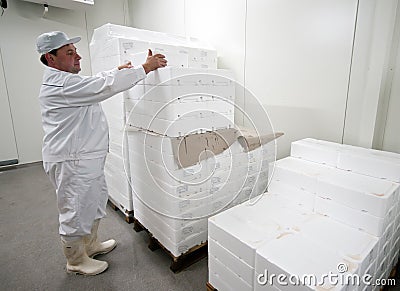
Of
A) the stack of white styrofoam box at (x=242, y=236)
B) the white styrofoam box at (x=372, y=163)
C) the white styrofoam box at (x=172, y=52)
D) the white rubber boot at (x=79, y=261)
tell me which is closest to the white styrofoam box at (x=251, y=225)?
the stack of white styrofoam box at (x=242, y=236)

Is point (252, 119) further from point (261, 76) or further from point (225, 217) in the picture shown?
point (225, 217)

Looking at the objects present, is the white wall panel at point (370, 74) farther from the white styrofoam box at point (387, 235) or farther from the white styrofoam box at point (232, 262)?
the white styrofoam box at point (232, 262)

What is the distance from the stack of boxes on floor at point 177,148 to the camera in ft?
4.97

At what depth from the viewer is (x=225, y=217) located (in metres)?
1.37

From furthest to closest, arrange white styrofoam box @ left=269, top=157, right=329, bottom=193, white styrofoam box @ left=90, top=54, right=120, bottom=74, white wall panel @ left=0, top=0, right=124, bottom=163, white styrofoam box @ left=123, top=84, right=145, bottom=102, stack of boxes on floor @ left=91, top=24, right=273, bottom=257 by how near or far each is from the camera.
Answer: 1. white wall panel @ left=0, top=0, right=124, bottom=163
2. white styrofoam box @ left=90, top=54, right=120, bottom=74
3. white styrofoam box @ left=123, top=84, right=145, bottom=102
4. stack of boxes on floor @ left=91, top=24, right=273, bottom=257
5. white styrofoam box @ left=269, top=157, right=329, bottom=193

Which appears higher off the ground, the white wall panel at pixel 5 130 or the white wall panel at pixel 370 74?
the white wall panel at pixel 370 74

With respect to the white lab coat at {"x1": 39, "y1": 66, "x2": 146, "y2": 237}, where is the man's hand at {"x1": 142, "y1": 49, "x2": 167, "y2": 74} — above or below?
above

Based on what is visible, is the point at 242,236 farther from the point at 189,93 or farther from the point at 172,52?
the point at 172,52

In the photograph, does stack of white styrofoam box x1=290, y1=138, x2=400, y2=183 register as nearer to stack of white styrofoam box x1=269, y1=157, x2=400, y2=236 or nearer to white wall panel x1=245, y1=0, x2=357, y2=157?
stack of white styrofoam box x1=269, y1=157, x2=400, y2=236

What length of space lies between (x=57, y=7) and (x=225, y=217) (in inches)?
Answer: 170

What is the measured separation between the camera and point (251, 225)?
50.1 inches

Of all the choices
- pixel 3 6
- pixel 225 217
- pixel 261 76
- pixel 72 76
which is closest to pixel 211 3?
pixel 261 76

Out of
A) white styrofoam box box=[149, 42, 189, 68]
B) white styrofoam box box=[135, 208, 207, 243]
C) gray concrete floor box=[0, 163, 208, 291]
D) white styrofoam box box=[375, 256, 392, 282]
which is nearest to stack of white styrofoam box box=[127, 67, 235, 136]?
white styrofoam box box=[149, 42, 189, 68]

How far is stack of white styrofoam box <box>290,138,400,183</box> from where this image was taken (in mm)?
1319
